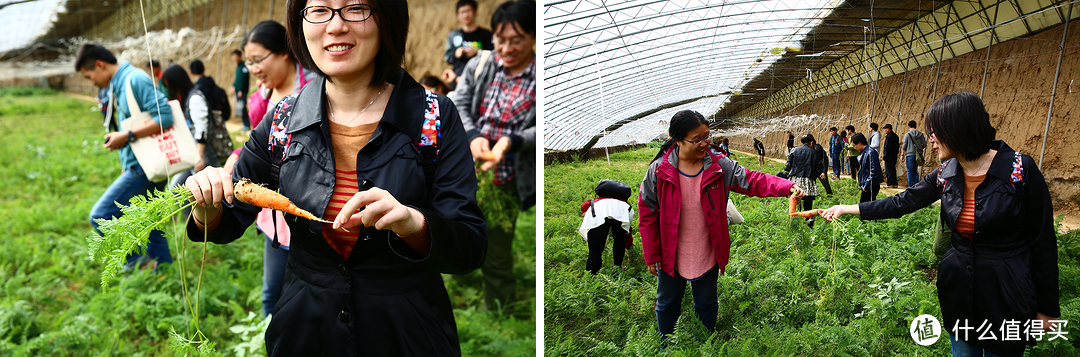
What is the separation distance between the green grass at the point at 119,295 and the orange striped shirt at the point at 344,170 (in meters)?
0.62

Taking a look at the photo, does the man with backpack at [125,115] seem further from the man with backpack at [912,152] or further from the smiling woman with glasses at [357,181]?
the man with backpack at [912,152]

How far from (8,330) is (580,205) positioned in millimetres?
4320

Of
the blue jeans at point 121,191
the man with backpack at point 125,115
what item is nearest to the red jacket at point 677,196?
the man with backpack at point 125,115

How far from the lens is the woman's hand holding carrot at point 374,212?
1209 millimetres

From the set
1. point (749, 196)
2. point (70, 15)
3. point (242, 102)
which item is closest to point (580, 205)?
point (749, 196)

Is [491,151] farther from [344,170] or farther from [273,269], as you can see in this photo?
[273,269]

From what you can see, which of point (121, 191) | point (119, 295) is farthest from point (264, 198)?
point (119, 295)

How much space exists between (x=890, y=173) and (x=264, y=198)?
2051 millimetres

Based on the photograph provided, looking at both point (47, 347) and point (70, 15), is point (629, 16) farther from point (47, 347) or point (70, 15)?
point (70, 15)

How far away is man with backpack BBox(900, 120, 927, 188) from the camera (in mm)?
1790

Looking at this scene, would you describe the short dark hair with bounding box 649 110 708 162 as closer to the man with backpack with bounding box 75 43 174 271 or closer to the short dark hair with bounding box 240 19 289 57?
the short dark hair with bounding box 240 19 289 57

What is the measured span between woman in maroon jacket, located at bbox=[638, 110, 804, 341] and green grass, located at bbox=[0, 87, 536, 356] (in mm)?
1485

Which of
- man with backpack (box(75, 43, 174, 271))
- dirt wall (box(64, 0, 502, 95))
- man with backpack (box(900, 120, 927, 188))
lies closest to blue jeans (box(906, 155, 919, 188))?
man with backpack (box(900, 120, 927, 188))

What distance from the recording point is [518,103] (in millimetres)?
2949
